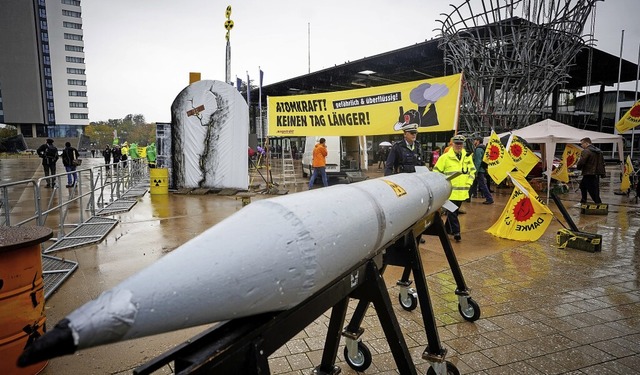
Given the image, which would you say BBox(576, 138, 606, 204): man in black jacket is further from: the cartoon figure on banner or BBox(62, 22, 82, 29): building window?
BBox(62, 22, 82, 29): building window

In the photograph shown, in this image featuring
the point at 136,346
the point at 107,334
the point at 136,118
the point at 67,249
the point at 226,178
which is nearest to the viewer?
the point at 107,334

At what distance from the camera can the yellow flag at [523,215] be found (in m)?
6.04

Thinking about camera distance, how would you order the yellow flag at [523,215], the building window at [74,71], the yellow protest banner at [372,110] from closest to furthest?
the yellow flag at [523,215]
the yellow protest banner at [372,110]
the building window at [74,71]

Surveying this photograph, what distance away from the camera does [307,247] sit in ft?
4.36

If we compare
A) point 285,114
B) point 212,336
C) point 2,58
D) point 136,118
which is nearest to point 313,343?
point 212,336

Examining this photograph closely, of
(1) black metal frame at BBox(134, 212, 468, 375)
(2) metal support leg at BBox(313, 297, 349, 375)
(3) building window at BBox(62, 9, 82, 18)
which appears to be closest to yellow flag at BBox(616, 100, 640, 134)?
(1) black metal frame at BBox(134, 212, 468, 375)

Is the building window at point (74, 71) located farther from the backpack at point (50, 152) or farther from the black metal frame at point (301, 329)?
the black metal frame at point (301, 329)

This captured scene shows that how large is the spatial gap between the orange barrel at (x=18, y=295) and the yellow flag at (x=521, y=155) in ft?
21.3

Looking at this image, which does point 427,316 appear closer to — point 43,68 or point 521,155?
point 521,155

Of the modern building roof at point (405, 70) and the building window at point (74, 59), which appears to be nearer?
the modern building roof at point (405, 70)

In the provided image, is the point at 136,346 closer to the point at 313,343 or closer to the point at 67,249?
the point at 313,343

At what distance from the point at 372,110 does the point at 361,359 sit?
21.4ft

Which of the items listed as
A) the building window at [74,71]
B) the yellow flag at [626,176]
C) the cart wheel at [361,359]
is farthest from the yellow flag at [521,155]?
the building window at [74,71]

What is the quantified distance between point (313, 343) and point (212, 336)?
2.03 m
